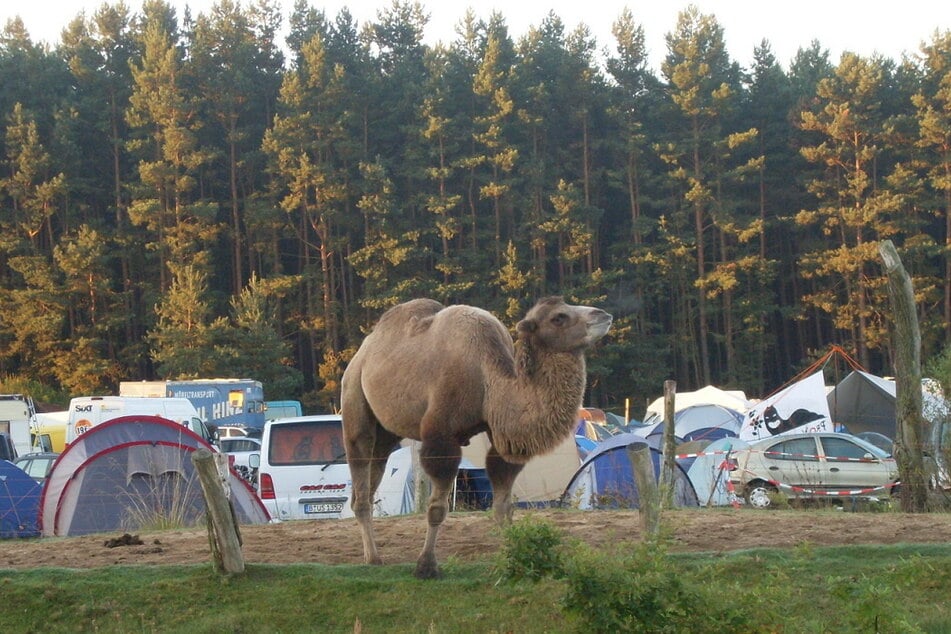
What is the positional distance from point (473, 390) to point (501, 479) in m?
0.87

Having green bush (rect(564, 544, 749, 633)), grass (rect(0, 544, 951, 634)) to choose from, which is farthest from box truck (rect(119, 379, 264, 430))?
green bush (rect(564, 544, 749, 633))

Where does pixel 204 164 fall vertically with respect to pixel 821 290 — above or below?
above

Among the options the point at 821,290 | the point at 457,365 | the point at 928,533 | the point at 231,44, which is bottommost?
the point at 928,533

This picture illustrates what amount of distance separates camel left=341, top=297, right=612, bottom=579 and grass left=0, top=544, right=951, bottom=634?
15.7 inches

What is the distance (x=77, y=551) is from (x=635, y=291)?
1835 inches

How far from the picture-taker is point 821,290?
5600 centimetres

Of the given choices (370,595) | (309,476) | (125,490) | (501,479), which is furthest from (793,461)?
(370,595)

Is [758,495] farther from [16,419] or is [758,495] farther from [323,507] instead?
[16,419]

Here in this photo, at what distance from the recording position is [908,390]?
13008 mm

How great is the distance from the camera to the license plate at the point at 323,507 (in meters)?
16.0

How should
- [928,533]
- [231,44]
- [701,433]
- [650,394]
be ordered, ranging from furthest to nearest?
[231,44]
[650,394]
[701,433]
[928,533]

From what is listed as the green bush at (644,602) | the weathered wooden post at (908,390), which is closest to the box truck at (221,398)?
the weathered wooden post at (908,390)

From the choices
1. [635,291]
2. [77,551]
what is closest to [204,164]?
[635,291]

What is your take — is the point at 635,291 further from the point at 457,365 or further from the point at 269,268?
the point at 457,365
